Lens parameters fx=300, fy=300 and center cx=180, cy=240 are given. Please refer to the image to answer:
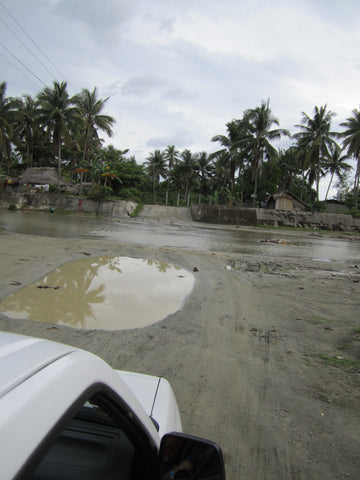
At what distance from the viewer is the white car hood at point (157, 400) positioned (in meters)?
1.65

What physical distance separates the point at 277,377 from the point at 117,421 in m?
2.36

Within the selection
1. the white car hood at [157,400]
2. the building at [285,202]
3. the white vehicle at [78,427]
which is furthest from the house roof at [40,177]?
the white vehicle at [78,427]

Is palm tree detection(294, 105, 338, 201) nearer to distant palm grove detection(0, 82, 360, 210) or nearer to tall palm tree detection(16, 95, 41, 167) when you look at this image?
distant palm grove detection(0, 82, 360, 210)

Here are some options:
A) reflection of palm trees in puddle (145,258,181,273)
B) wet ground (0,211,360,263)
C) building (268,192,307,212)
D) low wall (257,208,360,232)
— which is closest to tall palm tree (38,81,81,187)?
wet ground (0,211,360,263)

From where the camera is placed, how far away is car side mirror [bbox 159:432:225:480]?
4.00 feet

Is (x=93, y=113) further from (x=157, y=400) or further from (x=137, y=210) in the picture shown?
(x=157, y=400)

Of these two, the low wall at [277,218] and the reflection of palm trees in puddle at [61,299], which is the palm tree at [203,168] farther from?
the reflection of palm trees in puddle at [61,299]

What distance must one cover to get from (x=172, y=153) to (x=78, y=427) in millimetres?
54659

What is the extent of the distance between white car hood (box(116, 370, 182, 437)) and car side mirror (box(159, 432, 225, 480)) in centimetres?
26

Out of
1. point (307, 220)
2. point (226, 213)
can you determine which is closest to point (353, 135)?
point (307, 220)

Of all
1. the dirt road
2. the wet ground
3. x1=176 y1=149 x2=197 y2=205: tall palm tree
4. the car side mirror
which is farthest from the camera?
x1=176 y1=149 x2=197 y2=205: tall palm tree

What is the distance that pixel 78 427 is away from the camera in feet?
4.61

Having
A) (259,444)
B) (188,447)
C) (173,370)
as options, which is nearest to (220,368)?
(173,370)

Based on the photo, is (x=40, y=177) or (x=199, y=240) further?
(x=40, y=177)
